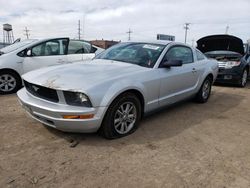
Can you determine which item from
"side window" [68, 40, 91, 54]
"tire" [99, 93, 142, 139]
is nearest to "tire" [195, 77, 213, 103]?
"tire" [99, 93, 142, 139]

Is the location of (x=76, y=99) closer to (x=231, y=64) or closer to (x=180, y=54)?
(x=180, y=54)

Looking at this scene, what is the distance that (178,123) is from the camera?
14.2 feet

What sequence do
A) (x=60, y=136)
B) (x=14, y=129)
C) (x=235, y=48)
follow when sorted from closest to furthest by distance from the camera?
(x=60, y=136), (x=14, y=129), (x=235, y=48)

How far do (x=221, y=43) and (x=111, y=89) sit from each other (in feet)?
27.1

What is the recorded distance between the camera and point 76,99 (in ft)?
10.2

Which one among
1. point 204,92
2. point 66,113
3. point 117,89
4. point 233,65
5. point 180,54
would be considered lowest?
point 204,92

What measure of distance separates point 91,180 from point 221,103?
443 centimetres

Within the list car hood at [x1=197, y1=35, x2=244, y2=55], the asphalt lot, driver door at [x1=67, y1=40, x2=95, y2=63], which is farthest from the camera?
car hood at [x1=197, y1=35, x2=244, y2=55]

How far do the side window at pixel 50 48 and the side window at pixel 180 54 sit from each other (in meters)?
3.58

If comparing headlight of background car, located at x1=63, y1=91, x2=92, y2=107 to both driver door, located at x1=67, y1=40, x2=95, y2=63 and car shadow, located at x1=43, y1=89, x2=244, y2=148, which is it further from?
driver door, located at x1=67, y1=40, x2=95, y2=63

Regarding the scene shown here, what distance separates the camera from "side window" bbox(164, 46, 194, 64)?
174 inches

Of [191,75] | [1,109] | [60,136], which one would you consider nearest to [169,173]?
[60,136]

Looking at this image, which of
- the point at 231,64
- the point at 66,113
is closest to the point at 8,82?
the point at 66,113

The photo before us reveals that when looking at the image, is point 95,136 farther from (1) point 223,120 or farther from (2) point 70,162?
(1) point 223,120
